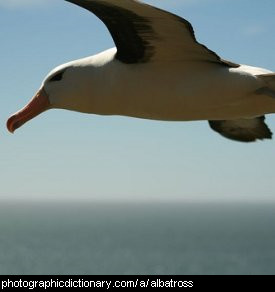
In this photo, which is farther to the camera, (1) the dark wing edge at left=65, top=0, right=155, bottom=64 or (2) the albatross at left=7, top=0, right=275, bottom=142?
(2) the albatross at left=7, top=0, right=275, bottom=142

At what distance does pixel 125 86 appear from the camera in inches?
282

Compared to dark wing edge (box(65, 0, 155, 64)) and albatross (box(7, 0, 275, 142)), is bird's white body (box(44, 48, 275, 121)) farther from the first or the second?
dark wing edge (box(65, 0, 155, 64))

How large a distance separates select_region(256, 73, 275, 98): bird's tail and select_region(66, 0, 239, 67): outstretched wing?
34cm

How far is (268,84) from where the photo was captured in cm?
711

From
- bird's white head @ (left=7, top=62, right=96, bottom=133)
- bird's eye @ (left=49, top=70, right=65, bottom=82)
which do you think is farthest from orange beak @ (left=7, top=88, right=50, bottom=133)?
bird's eye @ (left=49, top=70, right=65, bottom=82)

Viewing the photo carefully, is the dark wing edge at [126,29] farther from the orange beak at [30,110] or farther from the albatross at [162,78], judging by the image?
the orange beak at [30,110]

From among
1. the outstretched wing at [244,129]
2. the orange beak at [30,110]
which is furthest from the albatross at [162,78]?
the outstretched wing at [244,129]

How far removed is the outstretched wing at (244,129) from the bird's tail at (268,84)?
6.64 ft

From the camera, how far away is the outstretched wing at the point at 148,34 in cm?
669

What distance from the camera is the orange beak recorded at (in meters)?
7.89

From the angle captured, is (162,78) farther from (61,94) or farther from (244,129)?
(244,129)
